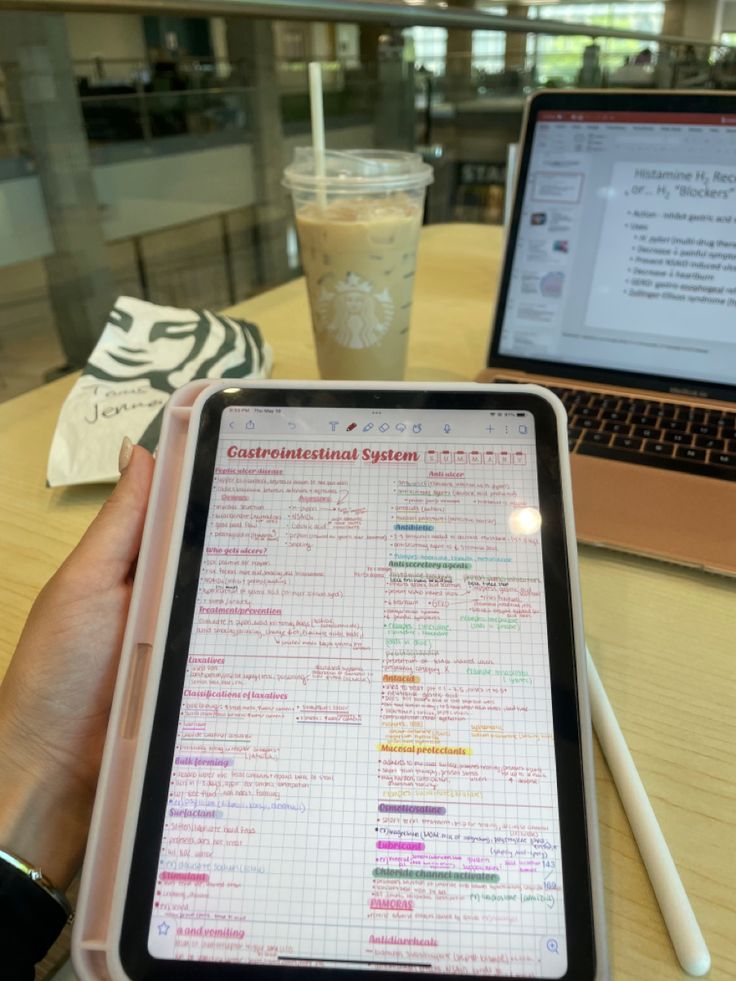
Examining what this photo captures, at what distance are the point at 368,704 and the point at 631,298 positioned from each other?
0.41 metres

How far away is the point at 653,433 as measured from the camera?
519mm

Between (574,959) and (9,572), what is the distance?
416 millimetres

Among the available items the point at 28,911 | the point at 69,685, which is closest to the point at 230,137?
the point at 69,685

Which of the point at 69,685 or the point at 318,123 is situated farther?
the point at 318,123

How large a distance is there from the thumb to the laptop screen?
0.37 meters

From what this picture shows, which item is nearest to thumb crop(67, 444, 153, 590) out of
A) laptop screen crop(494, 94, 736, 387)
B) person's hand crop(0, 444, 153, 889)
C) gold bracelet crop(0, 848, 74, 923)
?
person's hand crop(0, 444, 153, 889)

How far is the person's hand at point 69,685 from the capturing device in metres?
0.34

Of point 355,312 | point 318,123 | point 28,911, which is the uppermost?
point 318,123

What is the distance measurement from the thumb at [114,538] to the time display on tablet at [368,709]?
2.1 inches

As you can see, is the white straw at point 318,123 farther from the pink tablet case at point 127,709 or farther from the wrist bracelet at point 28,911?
the wrist bracelet at point 28,911

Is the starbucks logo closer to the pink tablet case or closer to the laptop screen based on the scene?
the laptop screen

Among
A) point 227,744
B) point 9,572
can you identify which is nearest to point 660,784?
point 227,744

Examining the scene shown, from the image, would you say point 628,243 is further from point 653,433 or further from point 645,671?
point 645,671

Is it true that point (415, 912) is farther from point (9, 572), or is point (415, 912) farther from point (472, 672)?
point (9, 572)
